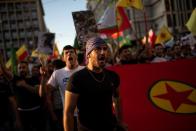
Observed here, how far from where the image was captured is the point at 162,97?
6273 mm

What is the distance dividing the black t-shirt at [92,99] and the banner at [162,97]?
2.39 metres

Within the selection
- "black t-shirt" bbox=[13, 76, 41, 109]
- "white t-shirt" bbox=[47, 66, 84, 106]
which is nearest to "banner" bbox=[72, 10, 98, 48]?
"black t-shirt" bbox=[13, 76, 41, 109]

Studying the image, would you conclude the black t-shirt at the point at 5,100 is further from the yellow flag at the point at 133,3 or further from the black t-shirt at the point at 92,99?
the yellow flag at the point at 133,3

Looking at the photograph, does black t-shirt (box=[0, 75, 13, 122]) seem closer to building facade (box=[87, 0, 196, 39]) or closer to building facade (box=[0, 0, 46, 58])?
building facade (box=[87, 0, 196, 39])

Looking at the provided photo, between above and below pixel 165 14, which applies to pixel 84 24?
below

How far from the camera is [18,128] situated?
614 cm

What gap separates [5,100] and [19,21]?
123466mm

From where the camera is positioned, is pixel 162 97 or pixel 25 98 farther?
pixel 25 98

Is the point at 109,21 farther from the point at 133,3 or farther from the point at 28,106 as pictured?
the point at 28,106

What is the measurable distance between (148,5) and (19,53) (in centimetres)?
7110

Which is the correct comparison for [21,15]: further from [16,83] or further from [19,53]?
[16,83]

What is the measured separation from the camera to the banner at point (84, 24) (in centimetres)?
774

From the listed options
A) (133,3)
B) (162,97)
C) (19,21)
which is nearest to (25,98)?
(162,97)

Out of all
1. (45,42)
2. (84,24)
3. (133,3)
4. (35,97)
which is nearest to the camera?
(35,97)
